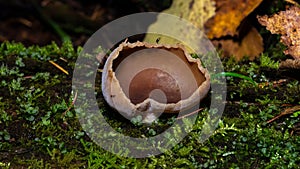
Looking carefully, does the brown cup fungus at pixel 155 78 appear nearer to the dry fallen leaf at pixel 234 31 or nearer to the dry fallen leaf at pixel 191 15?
the dry fallen leaf at pixel 191 15

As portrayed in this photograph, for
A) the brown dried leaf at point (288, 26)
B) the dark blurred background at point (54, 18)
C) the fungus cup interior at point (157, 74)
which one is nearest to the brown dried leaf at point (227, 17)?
the brown dried leaf at point (288, 26)

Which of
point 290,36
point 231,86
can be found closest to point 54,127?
point 231,86

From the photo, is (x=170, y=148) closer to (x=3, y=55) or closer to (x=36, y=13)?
(x=3, y=55)

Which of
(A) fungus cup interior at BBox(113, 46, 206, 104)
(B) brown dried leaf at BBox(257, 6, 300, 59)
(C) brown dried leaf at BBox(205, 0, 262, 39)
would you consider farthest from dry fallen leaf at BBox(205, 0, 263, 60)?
(A) fungus cup interior at BBox(113, 46, 206, 104)

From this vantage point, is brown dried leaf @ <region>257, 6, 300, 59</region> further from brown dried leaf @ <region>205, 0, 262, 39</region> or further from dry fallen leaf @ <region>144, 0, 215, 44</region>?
dry fallen leaf @ <region>144, 0, 215, 44</region>

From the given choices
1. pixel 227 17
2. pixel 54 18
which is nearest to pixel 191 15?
pixel 227 17

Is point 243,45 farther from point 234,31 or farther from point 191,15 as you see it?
point 191,15
